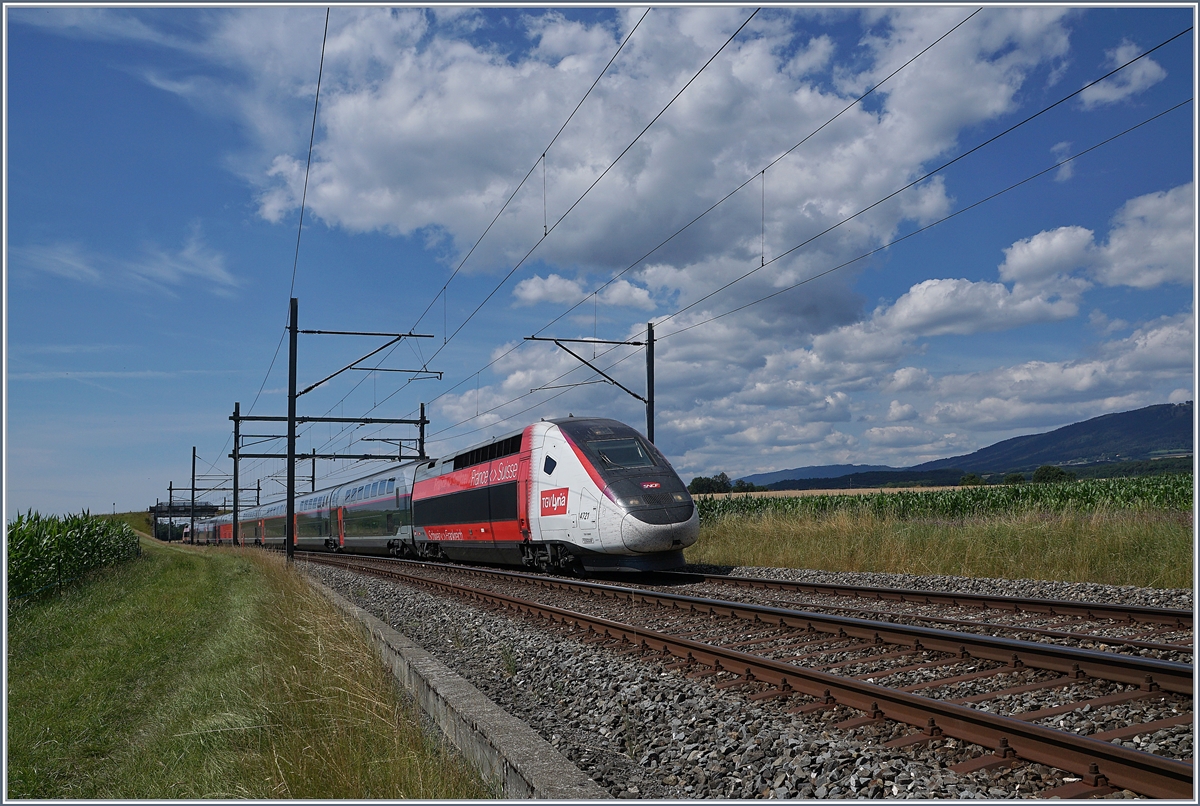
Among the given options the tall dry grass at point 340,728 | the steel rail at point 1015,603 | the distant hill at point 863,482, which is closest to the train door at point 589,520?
the steel rail at point 1015,603

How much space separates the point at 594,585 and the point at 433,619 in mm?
2795

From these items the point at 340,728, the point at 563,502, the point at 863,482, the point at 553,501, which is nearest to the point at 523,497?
the point at 553,501

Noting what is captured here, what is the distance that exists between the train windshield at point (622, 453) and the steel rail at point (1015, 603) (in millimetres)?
3258

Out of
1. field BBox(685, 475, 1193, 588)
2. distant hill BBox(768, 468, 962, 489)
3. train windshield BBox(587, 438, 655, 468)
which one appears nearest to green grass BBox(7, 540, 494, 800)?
train windshield BBox(587, 438, 655, 468)

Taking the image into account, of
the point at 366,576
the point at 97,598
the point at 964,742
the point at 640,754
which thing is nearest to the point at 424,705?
the point at 640,754

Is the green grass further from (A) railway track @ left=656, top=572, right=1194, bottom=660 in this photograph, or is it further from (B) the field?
(B) the field

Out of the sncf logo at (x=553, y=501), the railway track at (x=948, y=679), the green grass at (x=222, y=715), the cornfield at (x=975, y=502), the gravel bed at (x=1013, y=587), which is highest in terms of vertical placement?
the sncf logo at (x=553, y=501)

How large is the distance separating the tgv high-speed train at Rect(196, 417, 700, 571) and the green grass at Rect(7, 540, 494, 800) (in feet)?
15.6

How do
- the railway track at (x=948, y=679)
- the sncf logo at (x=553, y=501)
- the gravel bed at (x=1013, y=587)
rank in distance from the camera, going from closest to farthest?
the railway track at (x=948, y=679)
the gravel bed at (x=1013, y=587)
the sncf logo at (x=553, y=501)

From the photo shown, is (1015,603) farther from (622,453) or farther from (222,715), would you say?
(222,715)

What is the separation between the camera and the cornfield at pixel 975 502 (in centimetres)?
2466

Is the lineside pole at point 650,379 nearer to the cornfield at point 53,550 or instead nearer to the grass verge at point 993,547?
the grass verge at point 993,547

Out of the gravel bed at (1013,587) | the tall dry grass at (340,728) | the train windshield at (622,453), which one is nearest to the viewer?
the tall dry grass at (340,728)

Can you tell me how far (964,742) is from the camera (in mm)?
4852
